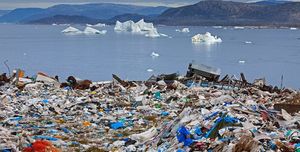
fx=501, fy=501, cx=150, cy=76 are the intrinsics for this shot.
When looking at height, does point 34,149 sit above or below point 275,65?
above

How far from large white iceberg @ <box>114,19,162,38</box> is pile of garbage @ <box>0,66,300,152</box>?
5186 cm

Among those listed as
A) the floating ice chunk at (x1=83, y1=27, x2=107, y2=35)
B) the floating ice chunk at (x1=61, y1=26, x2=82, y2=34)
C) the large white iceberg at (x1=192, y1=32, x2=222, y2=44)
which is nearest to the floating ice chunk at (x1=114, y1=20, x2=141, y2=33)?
the floating ice chunk at (x1=83, y1=27, x2=107, y2=35)

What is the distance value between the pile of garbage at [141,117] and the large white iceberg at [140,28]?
51.9m

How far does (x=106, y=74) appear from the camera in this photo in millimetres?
24453

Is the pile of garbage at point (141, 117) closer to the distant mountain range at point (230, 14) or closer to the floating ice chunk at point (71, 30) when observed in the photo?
the floating ice chunk at point (71, 30)

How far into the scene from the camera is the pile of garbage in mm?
5930

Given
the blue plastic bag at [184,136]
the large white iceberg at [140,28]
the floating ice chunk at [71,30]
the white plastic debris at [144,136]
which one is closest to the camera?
the blue plastic bag at [184,136]

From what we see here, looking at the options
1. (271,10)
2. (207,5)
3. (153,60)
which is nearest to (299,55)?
(153,60)

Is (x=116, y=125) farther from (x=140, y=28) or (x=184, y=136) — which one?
(x=140, y=28)

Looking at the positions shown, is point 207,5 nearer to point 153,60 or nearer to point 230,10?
point 230,10

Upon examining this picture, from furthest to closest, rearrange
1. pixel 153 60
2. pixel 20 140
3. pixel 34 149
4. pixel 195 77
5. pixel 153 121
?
pixel 153 60 → pixel 195 77 → pixel 153 121 → pixel 20 140 → pixel 34 149

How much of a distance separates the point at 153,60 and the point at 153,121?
2330cm

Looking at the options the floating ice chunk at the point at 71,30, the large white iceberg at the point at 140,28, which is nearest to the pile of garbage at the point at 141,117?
the large white iceberg at the point at 140,28

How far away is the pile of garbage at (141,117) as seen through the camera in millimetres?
5930
